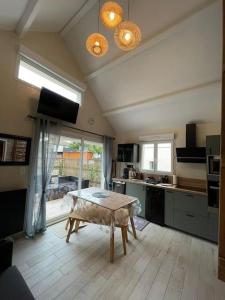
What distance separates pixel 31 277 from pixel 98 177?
2881 mm

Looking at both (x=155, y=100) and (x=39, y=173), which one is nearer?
(x=39, y=173)

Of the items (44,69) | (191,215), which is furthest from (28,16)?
(191,215)

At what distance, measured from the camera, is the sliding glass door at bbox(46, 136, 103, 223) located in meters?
3.29

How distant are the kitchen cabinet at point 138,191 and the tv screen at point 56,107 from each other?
2143mm

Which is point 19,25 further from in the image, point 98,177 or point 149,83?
point 98,177

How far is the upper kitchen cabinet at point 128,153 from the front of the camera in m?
4.17

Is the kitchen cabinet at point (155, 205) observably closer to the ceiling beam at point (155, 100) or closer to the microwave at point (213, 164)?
the microwave at point (213, 164)

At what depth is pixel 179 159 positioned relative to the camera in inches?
132

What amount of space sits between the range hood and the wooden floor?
1.54 metres

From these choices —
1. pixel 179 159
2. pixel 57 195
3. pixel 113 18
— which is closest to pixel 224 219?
pixel 113 18

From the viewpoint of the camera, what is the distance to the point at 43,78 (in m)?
2.99

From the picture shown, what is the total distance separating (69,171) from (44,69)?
7.47ft

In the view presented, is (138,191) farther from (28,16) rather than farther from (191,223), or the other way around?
(28,16)

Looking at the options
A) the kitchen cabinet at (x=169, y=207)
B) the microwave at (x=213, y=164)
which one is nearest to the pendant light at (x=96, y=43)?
the microwave at (x=213, y=164)
